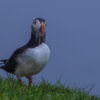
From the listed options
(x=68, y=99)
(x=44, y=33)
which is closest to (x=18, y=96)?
(x=68, y=99)

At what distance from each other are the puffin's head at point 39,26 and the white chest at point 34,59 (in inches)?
6.2

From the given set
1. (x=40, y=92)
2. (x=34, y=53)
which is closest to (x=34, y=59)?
(x=34, y=53)

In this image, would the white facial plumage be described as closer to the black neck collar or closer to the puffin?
the puffin

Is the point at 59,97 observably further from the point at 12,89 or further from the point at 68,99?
the point at 12,89

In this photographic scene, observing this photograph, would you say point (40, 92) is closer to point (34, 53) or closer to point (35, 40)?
point (34, 53)

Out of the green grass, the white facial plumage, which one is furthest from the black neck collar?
the green grass

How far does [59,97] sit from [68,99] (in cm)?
17

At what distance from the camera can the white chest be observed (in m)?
4.09

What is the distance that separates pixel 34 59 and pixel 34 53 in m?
0.08

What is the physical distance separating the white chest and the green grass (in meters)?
0.25

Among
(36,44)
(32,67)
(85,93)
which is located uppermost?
(36,44)

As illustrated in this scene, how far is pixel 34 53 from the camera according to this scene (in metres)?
4.07

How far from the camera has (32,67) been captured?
417 centimetres

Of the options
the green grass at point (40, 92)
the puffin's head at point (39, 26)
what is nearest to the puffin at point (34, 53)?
the puffin's head at point (39, 26)
